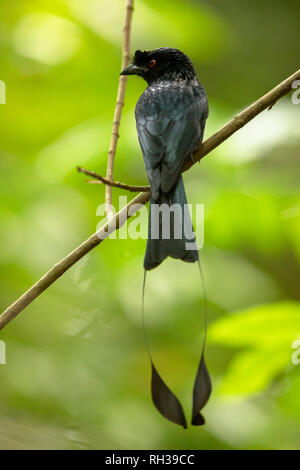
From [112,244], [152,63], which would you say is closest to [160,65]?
[152,63]

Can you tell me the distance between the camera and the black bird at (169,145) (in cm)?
175

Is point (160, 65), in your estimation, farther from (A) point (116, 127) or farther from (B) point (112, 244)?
(B) point (112, 244)

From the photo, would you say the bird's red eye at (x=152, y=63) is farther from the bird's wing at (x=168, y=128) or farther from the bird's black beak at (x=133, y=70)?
the bird's wing at (x=168, y=128)

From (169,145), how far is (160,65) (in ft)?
2.10

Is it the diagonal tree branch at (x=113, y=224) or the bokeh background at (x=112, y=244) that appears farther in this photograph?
the bokeh background at (x=112, y=244)

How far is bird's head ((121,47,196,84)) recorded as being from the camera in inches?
104

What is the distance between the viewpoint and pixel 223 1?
188 inches

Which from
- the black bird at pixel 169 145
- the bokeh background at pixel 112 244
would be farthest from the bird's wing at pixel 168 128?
the bokeh background at pixel 112 244

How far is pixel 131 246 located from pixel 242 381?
2.95 feet

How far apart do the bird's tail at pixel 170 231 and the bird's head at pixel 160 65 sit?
0.68 m

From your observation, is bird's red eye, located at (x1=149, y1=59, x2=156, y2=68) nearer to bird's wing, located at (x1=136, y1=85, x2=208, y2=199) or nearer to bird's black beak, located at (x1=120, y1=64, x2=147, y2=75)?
bird's black beak, located at (x1=120, y1=64, x2=147, y2=75)

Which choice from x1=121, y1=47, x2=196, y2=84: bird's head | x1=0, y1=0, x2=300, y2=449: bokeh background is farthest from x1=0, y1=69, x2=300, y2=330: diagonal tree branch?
x1=0, y1=0, x2=300, y2=449: bokeh background

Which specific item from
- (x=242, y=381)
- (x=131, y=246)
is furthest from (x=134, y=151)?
(x=242, y=381)

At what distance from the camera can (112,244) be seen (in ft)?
10.1
